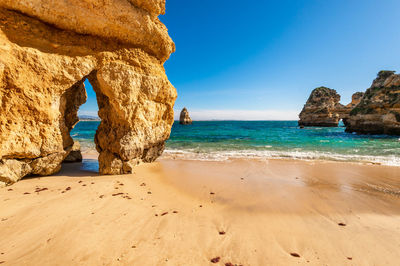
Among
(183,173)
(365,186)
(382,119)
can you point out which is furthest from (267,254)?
(382,119)

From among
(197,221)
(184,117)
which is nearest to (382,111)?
(197,221)

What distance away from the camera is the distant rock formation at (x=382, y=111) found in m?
27.7

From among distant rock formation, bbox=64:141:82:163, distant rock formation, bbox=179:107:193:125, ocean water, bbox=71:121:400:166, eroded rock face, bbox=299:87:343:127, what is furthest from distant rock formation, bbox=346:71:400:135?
distant rock formation, bbox=179:107:193:125

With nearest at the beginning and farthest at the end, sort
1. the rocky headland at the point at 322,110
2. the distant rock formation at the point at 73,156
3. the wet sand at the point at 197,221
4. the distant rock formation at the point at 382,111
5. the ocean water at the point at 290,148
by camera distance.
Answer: the wet sand at the point at 197,221 < the distant rock formation at the point at 73,156 < the ocean water at the point at 290,148 < the distant rock formation at the point at 382,111 < the rocky headland at the point at 322,110

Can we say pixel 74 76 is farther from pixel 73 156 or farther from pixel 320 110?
pixel 320 110

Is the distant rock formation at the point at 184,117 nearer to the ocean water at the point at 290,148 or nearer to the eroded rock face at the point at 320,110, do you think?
the eroded rock face at the point at 320,110

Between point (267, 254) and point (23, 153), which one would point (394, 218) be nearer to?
point (267, 254)

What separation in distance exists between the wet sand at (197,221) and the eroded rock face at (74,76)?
1212 millimetres

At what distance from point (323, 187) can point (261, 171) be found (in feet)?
8.70

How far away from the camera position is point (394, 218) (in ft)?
14.2

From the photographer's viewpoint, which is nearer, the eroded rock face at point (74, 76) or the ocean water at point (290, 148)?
the eroded rock face at point (74, 76)

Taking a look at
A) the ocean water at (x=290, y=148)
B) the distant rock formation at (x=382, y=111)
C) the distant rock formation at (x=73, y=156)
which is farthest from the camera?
the distant rock formation at (x=382, y=111)

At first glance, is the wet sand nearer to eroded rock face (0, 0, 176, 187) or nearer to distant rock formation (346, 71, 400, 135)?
eroded rock face (0, 0, 176, 187)

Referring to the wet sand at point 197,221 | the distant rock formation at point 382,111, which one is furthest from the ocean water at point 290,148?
the distant rock formation at point 382,111
